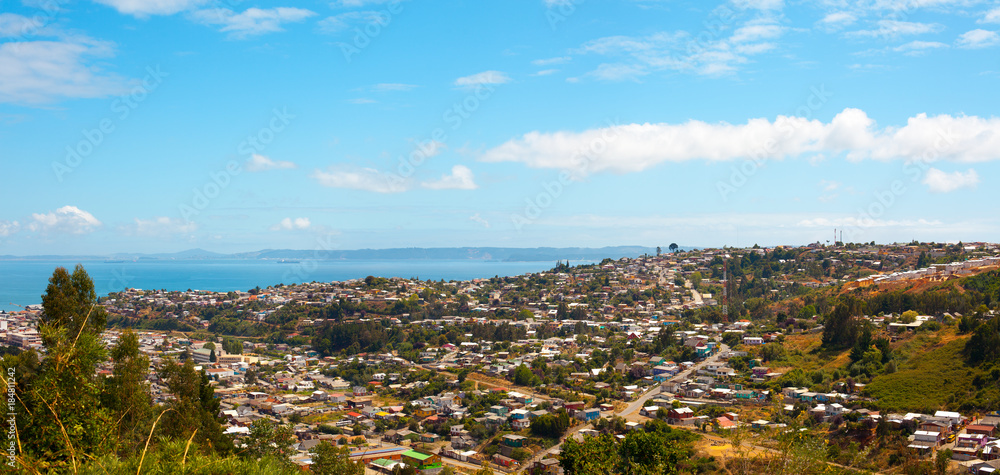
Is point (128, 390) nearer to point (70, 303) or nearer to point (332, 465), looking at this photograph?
point (70, 303)

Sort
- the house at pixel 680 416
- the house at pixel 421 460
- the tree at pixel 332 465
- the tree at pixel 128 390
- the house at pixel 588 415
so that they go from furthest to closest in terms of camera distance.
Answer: the house at pixel 588 415
the house at pixel 680 416
the house at pixel 421 460
the tree at pixel 332 465
the tree at pixel 128 390

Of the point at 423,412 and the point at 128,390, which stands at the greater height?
the point at 128,390

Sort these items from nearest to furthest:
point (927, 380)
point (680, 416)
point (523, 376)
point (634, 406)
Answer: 1. point (927, 380)
2. point (680, 416)
3. point (634, 406)
4. point (523, 376)

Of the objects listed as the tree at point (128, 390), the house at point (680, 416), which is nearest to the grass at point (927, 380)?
the house at point (680, 416)

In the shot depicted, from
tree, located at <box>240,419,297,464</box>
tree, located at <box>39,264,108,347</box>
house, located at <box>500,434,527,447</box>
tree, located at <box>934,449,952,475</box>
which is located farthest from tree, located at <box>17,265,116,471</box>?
tree, located at <box>934,449,952,475</box>

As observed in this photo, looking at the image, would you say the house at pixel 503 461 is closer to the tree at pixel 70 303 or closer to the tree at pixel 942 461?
the tree at pixel 942 461

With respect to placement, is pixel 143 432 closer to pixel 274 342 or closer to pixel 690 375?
pixel 690 375

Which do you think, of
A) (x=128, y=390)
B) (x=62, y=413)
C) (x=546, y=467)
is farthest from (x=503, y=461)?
(x=62, y=413)

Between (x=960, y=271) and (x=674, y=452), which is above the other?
(x=960, y=271)

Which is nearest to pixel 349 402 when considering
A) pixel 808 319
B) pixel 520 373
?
pixel 520 373

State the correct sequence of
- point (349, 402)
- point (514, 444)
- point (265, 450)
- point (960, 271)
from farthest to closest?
1. point (960, 271)
2. point (349, 402)
3. point (514, 444)
4. point (265, 450)

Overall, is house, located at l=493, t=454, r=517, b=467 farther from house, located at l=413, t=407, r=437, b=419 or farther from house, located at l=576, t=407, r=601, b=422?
house, located at l=413, t=407, r=437, b=419
